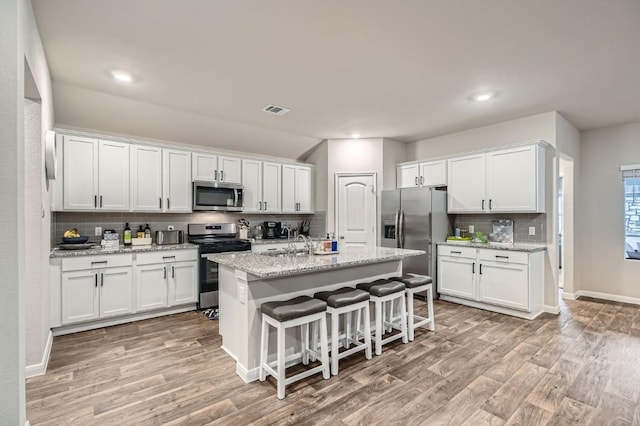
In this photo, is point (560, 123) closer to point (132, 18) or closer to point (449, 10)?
point (449, 10)

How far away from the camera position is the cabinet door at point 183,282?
4.20 m

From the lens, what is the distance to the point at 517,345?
10.8 feet

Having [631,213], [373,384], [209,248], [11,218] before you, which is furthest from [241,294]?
[631,213]

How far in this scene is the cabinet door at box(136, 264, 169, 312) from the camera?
3957mm

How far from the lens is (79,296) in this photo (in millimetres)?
3572

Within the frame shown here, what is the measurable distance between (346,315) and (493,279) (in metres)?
2.37

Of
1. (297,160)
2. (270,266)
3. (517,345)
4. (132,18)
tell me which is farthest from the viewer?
(297,160)

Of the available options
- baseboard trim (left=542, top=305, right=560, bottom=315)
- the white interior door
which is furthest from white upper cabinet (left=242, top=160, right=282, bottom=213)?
baseboard trim (left=542, top=305, right=560, bottom=315)

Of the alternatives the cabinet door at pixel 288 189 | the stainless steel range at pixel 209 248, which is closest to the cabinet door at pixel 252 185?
the cabinet door at pixel 288 189

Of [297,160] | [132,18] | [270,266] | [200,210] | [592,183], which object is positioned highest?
[132,18]

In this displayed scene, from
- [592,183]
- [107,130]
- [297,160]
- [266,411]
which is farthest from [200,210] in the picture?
[592,183]

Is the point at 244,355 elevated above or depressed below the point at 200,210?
below

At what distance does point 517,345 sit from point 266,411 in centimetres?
258

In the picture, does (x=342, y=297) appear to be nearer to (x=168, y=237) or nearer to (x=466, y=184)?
(x=168, y=237)
